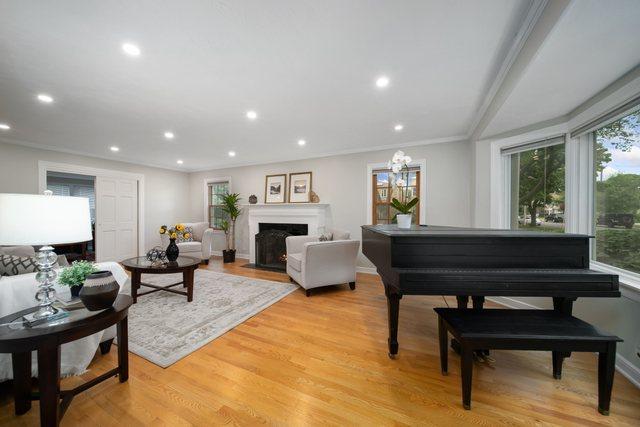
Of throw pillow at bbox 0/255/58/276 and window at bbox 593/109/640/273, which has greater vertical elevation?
window at bbox 593/109/640/273

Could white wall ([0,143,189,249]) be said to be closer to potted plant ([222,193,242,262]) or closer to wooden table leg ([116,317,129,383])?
potted plant ([222,193,242,262])

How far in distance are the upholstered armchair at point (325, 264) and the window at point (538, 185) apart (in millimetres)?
2134

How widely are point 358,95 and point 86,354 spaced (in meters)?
3.22

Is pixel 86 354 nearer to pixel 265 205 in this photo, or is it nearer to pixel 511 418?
pixel 511 418

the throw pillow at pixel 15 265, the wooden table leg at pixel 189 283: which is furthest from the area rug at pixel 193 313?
the throw pillow at pixel 15 265

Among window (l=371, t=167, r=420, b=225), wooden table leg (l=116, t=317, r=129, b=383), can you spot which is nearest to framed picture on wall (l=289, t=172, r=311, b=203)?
window (l=371, t=167, r=420, b=225)

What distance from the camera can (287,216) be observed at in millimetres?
4902

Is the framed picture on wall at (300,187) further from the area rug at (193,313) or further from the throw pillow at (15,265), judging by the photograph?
the throw pillow at (15,265)

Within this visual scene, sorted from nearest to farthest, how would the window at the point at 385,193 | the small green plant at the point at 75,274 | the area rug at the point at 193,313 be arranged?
the small green plant at the point at 75,274
the area rug at the point at 193,313
the window at the point at 385,193

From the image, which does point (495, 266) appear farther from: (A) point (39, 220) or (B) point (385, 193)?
(B) point (385, 193)

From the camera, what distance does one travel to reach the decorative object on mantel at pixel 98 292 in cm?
134

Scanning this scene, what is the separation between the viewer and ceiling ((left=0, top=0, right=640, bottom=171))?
4.60ft

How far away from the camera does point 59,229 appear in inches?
46.8

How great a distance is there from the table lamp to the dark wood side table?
0.46ft
